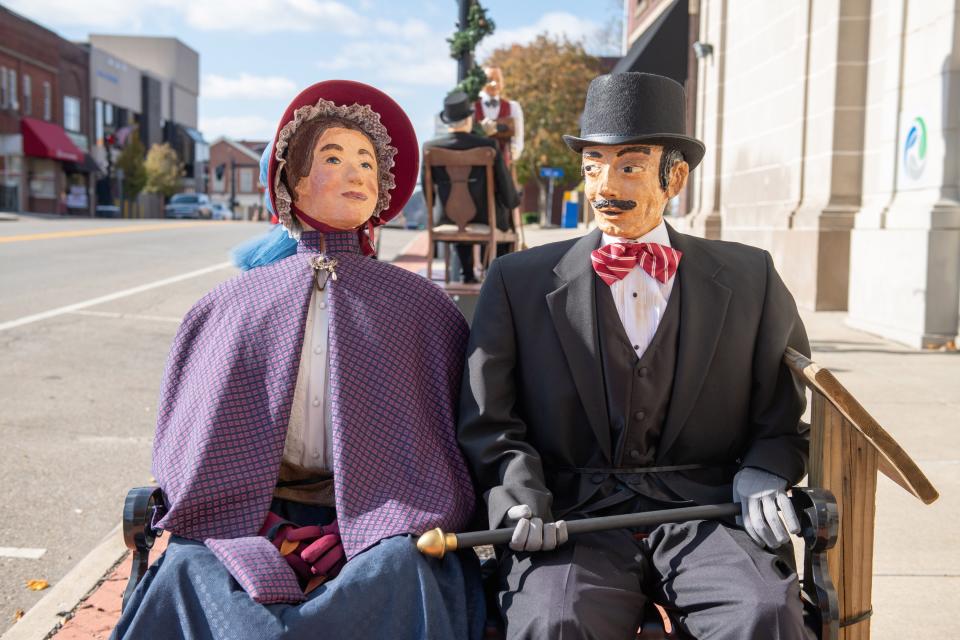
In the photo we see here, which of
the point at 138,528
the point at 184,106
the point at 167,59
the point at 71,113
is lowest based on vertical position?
the point at 138,528

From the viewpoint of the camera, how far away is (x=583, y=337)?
2.62 meters

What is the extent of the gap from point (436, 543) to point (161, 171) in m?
66.5

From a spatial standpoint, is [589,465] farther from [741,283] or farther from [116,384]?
[116,384]

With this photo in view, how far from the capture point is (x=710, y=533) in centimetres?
247

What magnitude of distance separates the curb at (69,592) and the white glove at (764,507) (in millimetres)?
2264

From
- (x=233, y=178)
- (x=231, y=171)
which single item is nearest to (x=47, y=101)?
(x=233, y=178)

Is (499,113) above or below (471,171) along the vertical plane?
above

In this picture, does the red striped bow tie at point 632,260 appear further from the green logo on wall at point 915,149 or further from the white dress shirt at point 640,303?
the green logo on wall at point 915,149

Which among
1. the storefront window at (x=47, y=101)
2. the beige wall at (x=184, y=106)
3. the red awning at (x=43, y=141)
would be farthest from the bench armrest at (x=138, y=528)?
the beige wall at (x=184, y=106)

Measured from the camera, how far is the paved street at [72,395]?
4.27 meters

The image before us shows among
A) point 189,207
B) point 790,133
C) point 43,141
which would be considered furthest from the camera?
point 189,207

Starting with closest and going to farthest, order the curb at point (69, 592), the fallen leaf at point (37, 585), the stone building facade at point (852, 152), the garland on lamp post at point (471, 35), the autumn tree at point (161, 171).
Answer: the curb at point (69, 592), the fallen leaf at point (37, 585), the stone building facade at point (852, 152), the garland on lamp post at point (471, 35), the autumn tree at point (161, 171)

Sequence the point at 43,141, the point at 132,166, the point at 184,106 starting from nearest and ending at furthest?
the point at 43,141 < the point at 132,166 < the point at 184,106

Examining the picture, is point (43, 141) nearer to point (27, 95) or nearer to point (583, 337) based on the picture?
point (27, 95)
